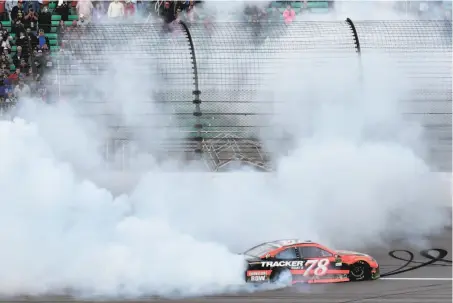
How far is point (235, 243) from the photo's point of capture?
55.9 ft

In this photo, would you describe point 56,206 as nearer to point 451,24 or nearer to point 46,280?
point 46,280

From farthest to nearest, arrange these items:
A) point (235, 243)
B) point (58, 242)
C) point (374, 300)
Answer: point (235, 243)
point (58, 242)
point (374, 300)

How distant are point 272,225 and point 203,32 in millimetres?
3567

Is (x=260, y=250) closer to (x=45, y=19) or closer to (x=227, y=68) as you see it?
(x=227, y=68)

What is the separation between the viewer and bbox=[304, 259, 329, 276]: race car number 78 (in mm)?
15109

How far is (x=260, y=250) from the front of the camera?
50.4 ft

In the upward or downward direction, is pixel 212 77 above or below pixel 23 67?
below

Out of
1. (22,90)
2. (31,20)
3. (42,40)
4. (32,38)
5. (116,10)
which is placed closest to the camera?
(22,90)

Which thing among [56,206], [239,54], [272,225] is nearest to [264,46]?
[239,54]

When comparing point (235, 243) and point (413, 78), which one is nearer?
point (235, 243)

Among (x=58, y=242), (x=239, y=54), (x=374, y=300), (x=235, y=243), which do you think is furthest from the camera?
(x=239, y=54)

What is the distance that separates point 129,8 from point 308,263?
7.95 m

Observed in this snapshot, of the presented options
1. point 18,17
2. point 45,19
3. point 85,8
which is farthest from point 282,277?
point 18,17

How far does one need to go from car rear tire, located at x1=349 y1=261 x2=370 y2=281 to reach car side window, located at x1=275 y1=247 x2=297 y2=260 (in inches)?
33.1
